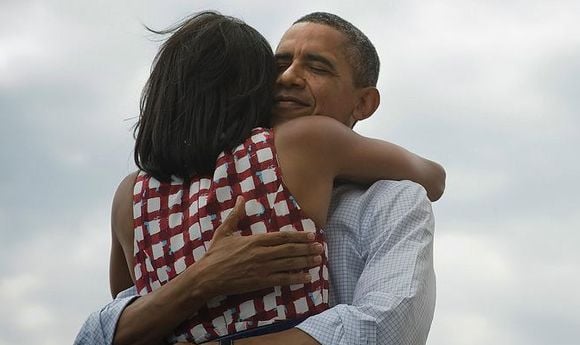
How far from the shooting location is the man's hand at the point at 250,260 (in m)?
3.07

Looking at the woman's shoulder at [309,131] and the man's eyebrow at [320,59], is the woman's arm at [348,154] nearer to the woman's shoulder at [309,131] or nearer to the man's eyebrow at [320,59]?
the woman's shoulder at [309,131]

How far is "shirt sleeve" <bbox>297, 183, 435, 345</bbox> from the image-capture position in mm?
3020

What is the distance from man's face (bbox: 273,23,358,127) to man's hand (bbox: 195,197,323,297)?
782mm

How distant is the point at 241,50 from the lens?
3.58 m

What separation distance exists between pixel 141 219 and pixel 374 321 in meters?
0.87

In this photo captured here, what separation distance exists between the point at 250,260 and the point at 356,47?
1.38m

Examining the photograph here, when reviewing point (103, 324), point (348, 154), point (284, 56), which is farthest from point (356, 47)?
point (103, 324)

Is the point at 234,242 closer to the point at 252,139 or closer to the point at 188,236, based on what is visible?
the point at 188,236

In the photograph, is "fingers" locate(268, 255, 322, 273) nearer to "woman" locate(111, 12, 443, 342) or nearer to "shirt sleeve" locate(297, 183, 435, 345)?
"woman" locate(111, 12, 443, 342)

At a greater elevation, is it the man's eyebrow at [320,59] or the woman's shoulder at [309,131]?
the man's eyebrow at [320,59]

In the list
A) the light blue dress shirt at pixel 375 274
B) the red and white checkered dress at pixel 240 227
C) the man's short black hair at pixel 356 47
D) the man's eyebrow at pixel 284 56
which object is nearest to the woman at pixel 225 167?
the red and white checkered dress at pixel 240 227

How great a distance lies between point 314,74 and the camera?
396 centimetres

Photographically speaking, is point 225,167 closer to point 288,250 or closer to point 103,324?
point 288,250

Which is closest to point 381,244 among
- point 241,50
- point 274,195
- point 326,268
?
point 326,268
